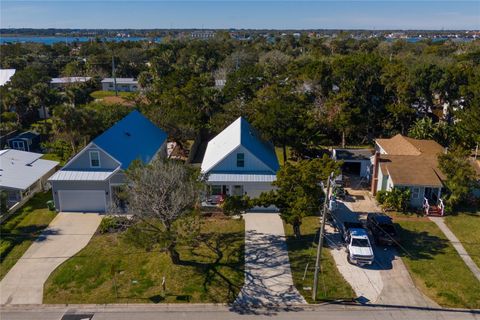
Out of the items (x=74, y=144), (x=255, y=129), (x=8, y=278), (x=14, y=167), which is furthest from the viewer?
(x=74, y=144)

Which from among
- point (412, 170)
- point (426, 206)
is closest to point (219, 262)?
point (426, 206)

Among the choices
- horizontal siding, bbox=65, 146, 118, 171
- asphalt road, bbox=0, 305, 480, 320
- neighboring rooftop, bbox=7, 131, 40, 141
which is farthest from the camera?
neighboring rooftop, bbox=7, 131, 40, 141

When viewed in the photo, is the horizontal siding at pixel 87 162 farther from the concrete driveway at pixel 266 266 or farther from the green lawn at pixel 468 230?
the green lawn at pixel 468 230

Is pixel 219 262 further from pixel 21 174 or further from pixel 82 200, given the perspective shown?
pixel 21 174

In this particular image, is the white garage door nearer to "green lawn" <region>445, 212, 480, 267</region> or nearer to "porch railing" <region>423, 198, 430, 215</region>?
"porch railing" <region>423, 198, 430, 215</region>

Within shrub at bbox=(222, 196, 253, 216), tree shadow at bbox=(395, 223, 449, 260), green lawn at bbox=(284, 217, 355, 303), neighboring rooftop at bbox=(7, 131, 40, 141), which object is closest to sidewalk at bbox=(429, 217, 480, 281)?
tree shadow at bbox=(395, 223, 449, 260)

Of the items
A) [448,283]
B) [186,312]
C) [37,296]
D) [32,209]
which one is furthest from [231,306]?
[32,209]

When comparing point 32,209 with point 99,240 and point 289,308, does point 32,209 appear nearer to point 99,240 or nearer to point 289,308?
point 99,240
